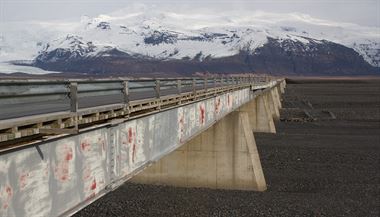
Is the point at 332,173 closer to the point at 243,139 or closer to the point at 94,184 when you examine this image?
the point at 243,139

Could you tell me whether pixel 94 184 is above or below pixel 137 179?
above

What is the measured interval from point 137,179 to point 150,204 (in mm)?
3514

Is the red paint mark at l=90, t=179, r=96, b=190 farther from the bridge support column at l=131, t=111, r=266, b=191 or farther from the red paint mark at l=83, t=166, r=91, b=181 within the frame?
the bridge support column at l=131, t=111, r=266, b=191

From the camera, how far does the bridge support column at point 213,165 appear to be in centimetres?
2455

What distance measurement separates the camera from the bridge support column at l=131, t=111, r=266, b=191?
24547mm

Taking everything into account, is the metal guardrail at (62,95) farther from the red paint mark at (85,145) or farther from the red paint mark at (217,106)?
the red paint mark at (217,106)

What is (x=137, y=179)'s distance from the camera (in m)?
25.0

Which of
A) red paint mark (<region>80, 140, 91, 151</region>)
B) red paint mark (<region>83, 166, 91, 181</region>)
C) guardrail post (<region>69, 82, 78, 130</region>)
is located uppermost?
guardrail post (<region>69, 82, 78, 130</region>)

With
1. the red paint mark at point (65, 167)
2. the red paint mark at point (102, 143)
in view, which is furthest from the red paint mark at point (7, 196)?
the red paint mark at point (102, 143)

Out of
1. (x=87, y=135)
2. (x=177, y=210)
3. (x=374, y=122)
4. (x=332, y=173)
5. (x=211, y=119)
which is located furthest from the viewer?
(x=374, y=122)

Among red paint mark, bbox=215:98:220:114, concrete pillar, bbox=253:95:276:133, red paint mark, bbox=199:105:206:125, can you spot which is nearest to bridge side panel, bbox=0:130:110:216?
red paint mark, bbox=199:105:206:125

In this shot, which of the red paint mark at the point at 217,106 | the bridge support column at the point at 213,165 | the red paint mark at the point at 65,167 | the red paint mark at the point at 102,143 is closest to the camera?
the red paint mark at the point at 65,167

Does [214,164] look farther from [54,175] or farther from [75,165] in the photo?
[54,175]

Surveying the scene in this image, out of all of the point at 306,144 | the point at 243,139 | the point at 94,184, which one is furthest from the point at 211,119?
the point at 306,144
